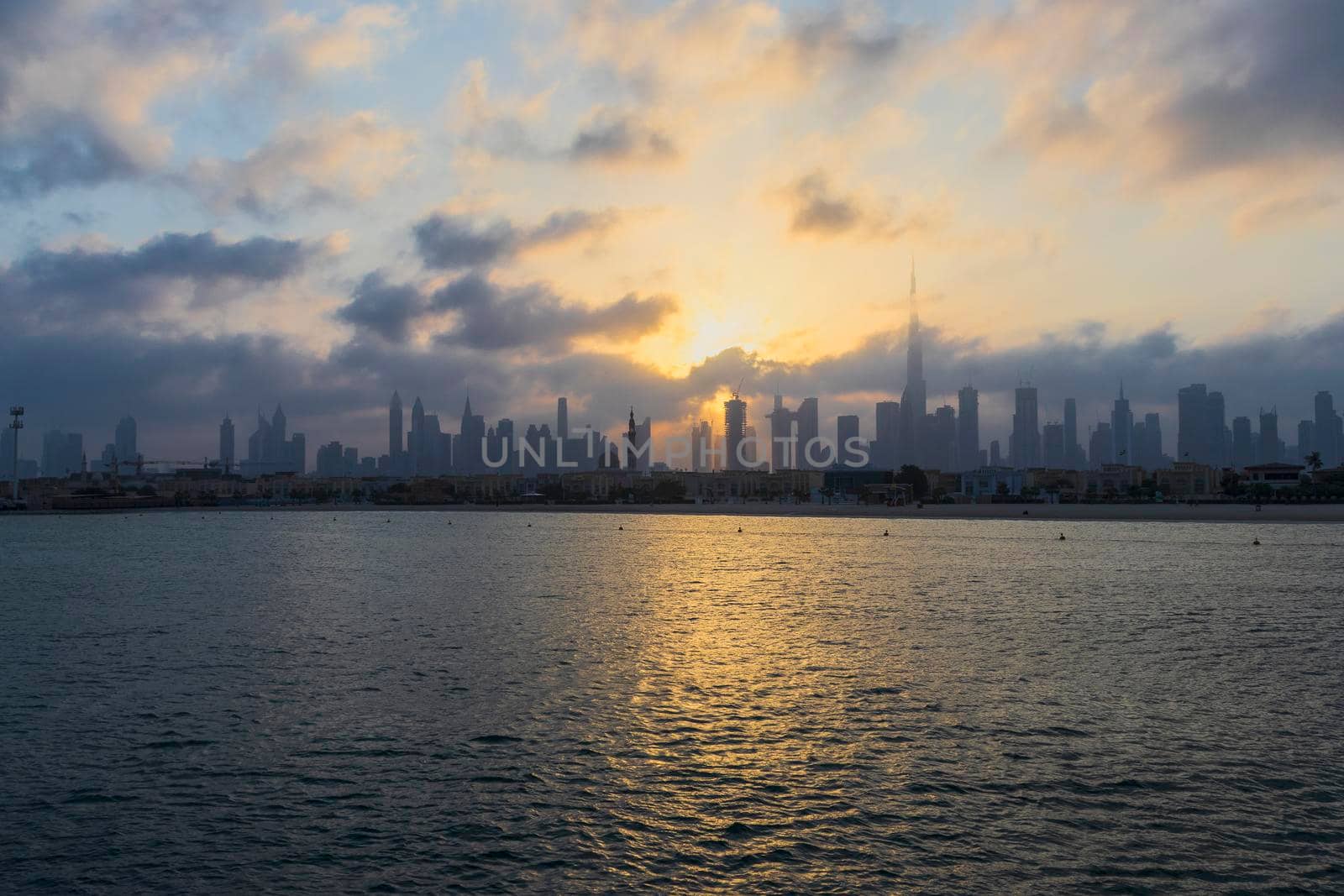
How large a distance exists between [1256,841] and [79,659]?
42.3 metres

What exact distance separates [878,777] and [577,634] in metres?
25.3

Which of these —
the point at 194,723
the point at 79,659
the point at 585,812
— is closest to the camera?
the point at 585,812

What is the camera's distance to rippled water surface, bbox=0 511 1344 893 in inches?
698

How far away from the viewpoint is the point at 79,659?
38.9 meters

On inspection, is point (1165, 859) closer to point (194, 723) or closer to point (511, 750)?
point (511, 750)

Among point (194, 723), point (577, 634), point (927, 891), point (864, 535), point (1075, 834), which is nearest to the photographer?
point (927, 891)

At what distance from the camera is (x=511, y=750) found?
25.0 metres

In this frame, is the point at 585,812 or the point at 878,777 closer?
the point at 585,812

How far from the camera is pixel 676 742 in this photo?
84.9 feet

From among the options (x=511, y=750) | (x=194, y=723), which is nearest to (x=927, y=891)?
(x=511, y=750)

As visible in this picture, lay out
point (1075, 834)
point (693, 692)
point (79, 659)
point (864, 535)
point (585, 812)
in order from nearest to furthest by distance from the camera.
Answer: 1. point (1075, 834)
2. point (585, 812)
3. point (693, 692)
4. point (79, 659)
5. point (864, 535)

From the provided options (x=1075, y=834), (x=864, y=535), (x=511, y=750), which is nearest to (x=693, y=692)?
(x=511, y=750)

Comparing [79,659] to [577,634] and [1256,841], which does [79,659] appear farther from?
[1256,841]

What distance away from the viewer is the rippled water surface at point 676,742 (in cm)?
1772
